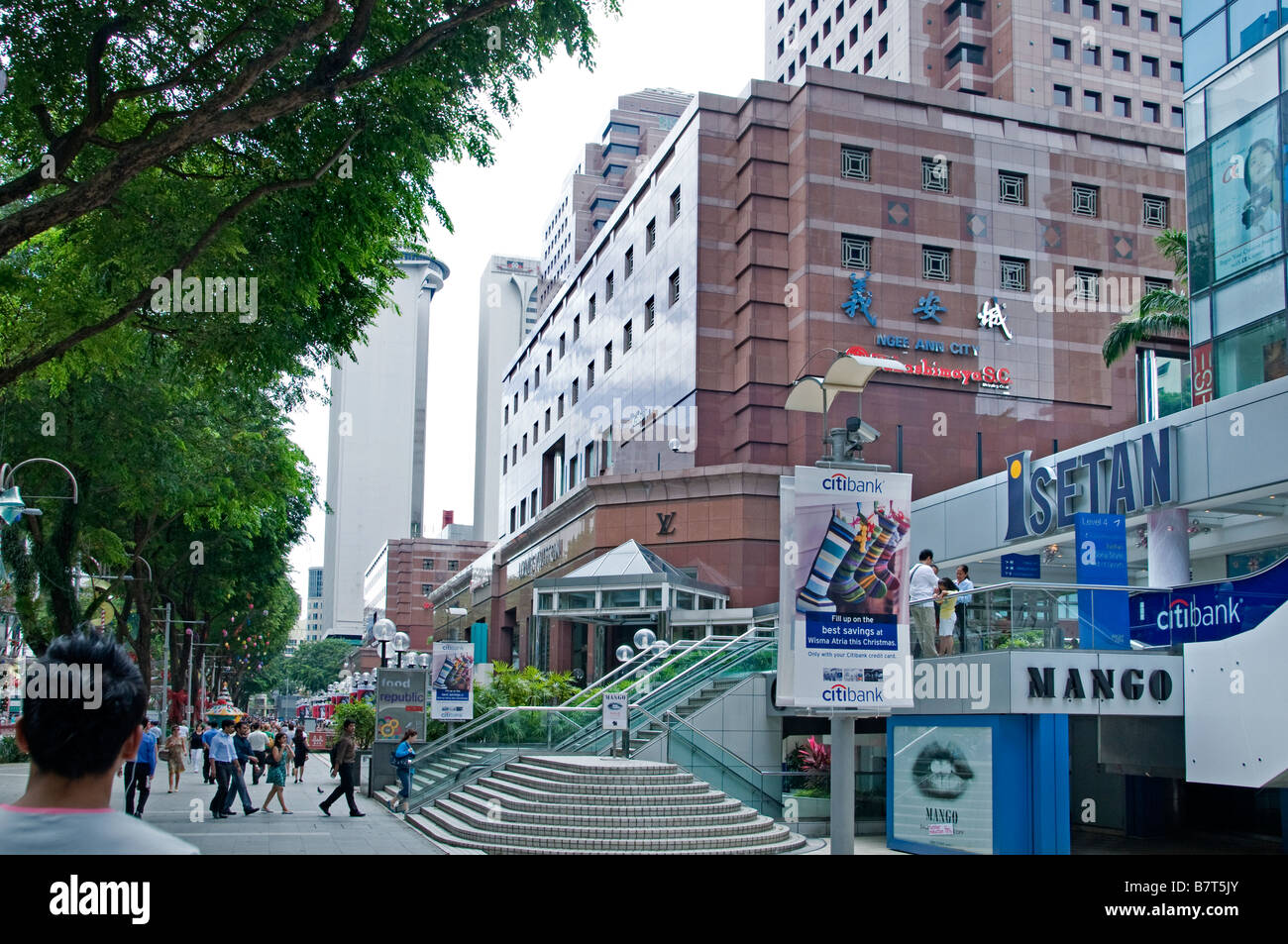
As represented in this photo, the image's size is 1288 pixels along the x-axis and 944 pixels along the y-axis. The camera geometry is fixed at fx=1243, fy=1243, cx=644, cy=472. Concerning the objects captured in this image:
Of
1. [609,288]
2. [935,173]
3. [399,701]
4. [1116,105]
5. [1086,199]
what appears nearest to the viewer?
[399,701]

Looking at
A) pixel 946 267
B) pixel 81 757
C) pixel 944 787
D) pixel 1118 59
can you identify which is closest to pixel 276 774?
pixel 944 787

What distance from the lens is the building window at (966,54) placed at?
63281 mm

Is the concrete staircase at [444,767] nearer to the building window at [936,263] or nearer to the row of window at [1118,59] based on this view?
the building window at [936,263]

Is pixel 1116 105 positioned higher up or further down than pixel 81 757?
higher up

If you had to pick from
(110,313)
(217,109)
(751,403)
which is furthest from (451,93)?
(751,403)

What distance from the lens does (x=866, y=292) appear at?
42312 mm

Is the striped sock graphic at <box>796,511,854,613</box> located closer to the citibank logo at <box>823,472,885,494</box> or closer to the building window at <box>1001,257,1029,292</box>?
the citibank logo at <box>823,472,885,494</box>

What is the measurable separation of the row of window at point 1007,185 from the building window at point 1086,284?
89.2 inches

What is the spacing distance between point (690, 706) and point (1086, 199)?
30188 millimetres

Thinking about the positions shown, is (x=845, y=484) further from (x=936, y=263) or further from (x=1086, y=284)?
(x=1086, y=284)

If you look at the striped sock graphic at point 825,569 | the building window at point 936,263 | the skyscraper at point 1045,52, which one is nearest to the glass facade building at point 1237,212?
the striped sock graphic at point 825,569
